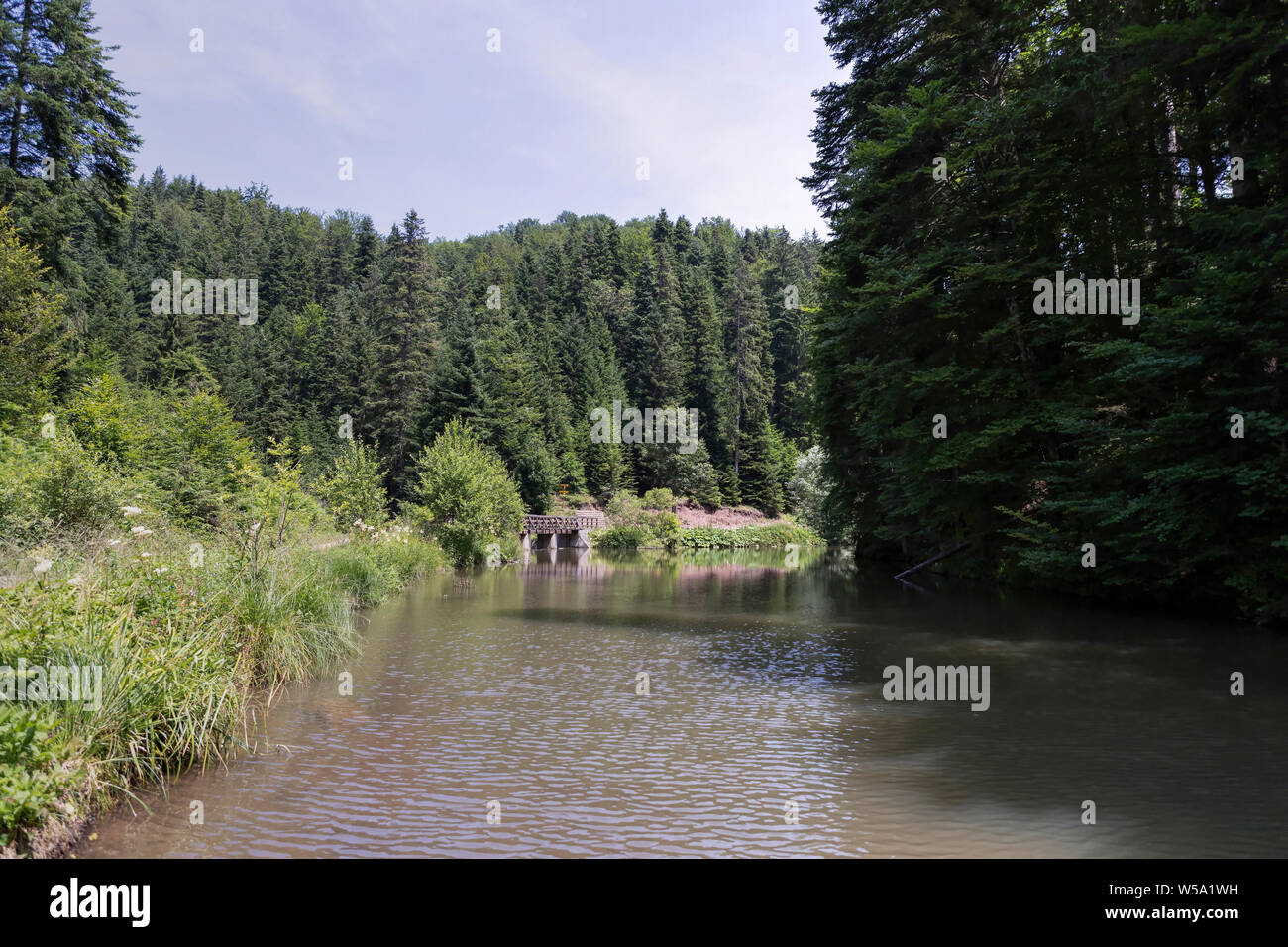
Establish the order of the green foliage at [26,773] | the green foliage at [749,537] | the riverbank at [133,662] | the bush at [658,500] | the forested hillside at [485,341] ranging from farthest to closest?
the bush at [658,500]
the forested hillside at [485,341]
the green foliage at [749,537]
the riverbank at [133,662]
the green foliage at [26,773]

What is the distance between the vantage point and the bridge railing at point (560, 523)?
166 ft

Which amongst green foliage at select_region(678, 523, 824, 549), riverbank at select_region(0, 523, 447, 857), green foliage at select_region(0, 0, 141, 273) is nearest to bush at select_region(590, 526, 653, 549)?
green foliage at select_region(678, 523, 824, 549)

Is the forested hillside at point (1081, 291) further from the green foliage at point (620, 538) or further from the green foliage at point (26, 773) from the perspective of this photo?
the green foliage at point (620, 538)

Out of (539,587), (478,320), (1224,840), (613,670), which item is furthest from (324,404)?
(1224,840)

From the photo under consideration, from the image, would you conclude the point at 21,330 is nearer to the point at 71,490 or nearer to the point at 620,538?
the point at 71,490

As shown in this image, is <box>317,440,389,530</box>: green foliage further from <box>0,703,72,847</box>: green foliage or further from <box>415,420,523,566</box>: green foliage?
<box>0,703,72,847</box>: green foliage

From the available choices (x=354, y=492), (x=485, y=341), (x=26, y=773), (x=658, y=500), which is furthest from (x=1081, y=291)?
(x=485, y=341)

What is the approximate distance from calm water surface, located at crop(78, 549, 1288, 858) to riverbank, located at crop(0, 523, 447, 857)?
0.38 metres

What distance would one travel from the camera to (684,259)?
10756 centimetres

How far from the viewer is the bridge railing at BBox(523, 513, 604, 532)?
1997 inches

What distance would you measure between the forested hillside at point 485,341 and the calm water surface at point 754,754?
77.1ft

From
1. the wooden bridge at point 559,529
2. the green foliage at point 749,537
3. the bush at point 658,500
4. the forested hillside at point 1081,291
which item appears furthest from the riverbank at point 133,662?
the bush at point 658,500

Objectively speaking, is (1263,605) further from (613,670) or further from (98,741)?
(98,741)
